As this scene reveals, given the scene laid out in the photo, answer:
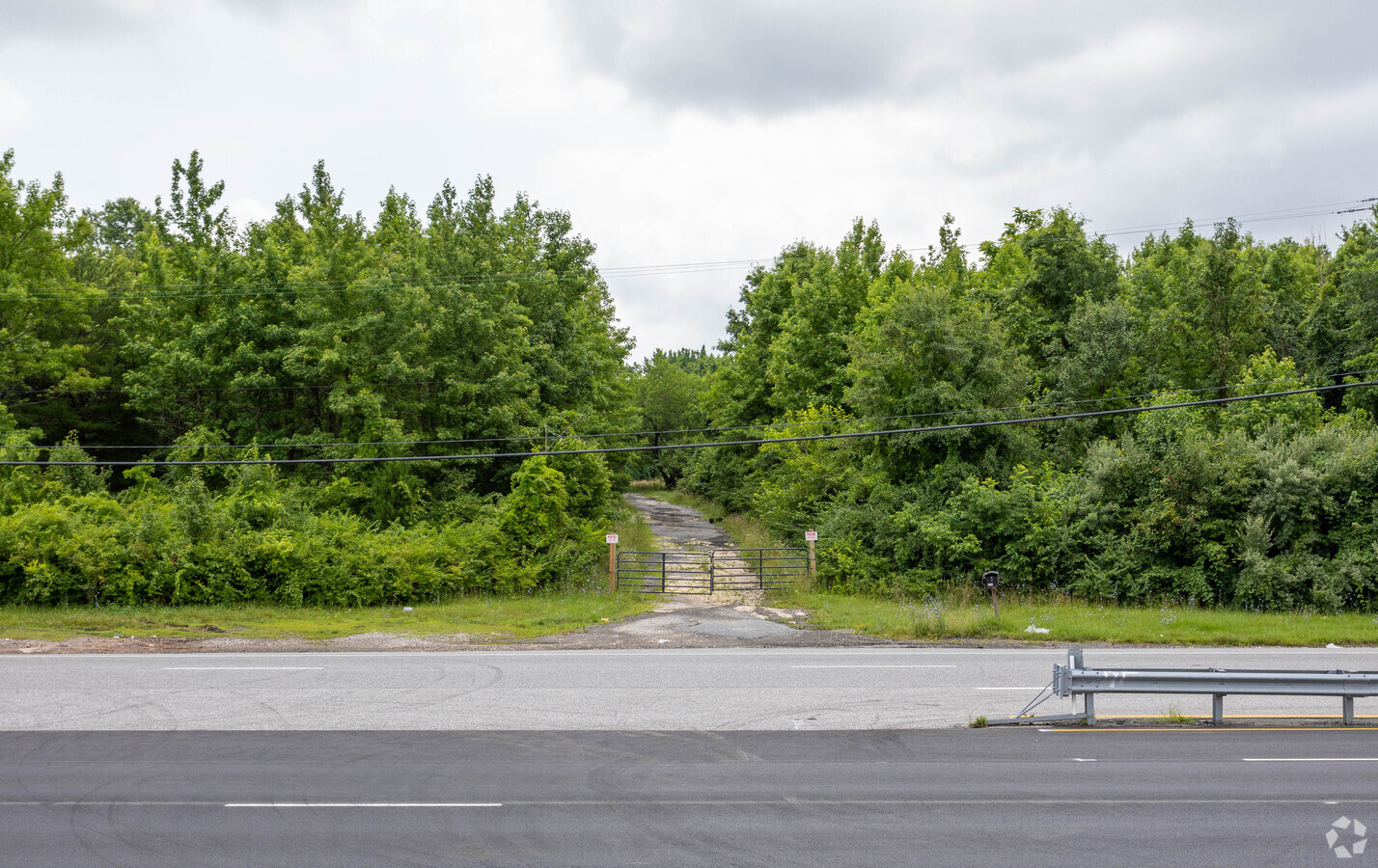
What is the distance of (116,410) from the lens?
131ft

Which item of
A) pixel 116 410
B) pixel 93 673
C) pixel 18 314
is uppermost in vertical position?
pixel 18 314

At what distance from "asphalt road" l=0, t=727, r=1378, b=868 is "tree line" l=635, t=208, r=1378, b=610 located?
1391 cm

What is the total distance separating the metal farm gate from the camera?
27.3 meters

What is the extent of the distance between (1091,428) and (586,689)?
2691 cm

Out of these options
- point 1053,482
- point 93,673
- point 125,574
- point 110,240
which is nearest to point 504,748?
point 93,673

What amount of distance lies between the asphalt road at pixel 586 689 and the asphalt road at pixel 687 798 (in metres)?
0.79

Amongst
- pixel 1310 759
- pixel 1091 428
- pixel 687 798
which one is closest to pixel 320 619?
pixel 687 798

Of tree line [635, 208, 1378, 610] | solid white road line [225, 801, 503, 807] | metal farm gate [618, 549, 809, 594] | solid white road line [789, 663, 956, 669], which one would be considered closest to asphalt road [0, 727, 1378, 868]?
solid white road line [225, 801, 503, 807]

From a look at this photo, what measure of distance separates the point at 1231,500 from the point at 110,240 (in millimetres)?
103735

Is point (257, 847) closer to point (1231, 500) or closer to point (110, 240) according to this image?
point (1231, 500)

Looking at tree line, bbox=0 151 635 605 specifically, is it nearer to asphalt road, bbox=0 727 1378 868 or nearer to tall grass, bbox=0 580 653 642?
tall grass, bbox=0 580 653 642

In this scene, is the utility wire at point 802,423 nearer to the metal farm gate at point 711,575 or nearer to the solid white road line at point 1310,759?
the metal farm gate at point 711,575

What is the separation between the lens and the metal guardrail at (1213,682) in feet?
36.3

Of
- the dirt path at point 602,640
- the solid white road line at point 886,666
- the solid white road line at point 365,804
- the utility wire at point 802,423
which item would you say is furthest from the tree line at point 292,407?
the solid white road line at point 365,804
